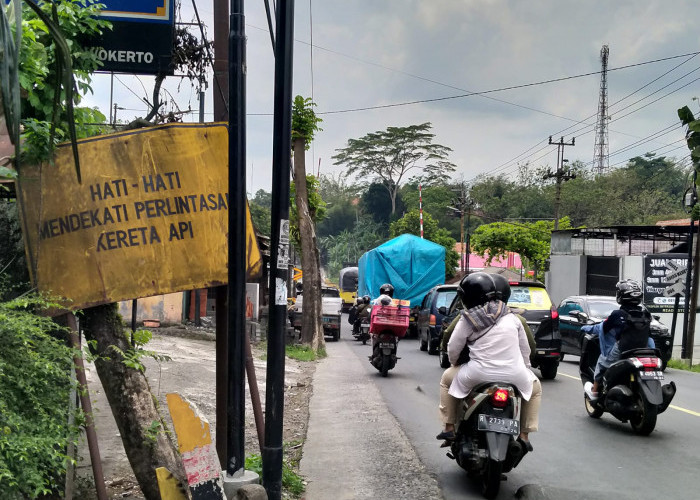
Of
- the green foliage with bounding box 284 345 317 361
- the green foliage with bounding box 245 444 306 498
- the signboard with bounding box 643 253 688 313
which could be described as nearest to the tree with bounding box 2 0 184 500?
the green foliage with bounding box 245 444 306 498

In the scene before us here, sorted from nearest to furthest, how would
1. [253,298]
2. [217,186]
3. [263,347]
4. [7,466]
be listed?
[7,466] < [217,186] < [263,347] < [253,298]

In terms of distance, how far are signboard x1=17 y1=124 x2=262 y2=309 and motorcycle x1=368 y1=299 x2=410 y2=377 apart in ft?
27.4

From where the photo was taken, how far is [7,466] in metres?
3.46

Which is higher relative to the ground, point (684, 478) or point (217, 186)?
point (217, 186)

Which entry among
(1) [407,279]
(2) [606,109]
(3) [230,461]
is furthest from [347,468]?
(2) [606,109]

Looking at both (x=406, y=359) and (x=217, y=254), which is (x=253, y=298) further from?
(x=217, y=254)

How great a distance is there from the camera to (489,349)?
5.91m

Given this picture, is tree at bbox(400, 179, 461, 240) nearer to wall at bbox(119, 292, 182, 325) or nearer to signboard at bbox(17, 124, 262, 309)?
wall at bbox(119, 292, 182, 325)

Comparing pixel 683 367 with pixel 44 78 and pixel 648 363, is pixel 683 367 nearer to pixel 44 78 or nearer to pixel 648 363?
pixel 648 363

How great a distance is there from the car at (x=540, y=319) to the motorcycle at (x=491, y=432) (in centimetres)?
665

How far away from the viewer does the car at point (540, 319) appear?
12969 mm

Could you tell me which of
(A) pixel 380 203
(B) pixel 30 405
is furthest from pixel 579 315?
(A) pixel 380 203

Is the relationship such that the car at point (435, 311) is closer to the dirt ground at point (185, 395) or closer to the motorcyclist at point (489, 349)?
the dirt ground at point (185, 395)

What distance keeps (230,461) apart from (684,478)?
3.98 meters
